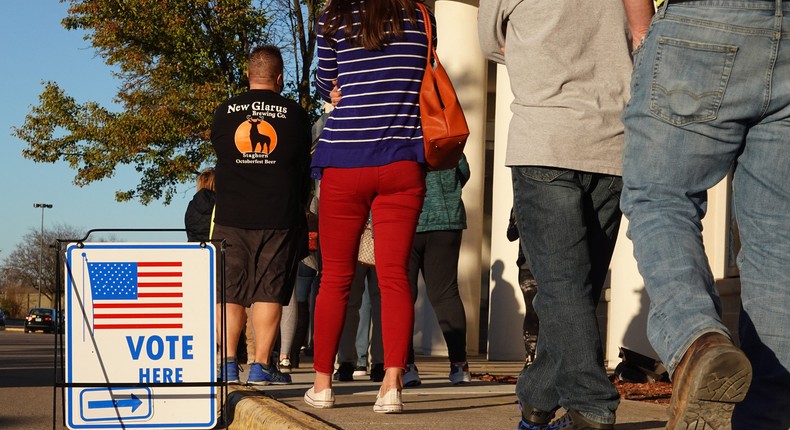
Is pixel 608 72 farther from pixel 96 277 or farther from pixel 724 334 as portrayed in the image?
pixel 96 277

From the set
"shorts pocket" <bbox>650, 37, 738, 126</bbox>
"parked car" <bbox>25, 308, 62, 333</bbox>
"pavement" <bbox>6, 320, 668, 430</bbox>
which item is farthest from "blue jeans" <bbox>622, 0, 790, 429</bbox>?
"parked car" <bbox>25, 308, 62, 333</bbox>

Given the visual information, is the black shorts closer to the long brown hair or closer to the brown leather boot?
the long brown hair

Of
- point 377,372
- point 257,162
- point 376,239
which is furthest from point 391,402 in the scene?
point 377,372

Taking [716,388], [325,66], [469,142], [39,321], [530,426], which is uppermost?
[469,142]

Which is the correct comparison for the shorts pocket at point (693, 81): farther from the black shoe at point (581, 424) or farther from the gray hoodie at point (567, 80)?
the black shoe at point (581, 424)

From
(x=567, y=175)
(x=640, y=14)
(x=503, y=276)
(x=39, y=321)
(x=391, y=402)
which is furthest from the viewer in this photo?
(x=39, y=321)

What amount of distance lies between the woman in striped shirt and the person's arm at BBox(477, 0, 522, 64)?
104 centimetres

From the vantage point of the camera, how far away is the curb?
4891mm

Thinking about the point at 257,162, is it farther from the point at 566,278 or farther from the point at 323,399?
the point at 566,278

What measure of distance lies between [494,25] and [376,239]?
1562 mm

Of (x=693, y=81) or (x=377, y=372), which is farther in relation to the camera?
(x=377, y=372)

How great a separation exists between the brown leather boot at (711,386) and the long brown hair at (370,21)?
3320 mm

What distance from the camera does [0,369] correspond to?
14.3 meters

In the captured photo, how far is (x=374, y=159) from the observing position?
18.9 feet
